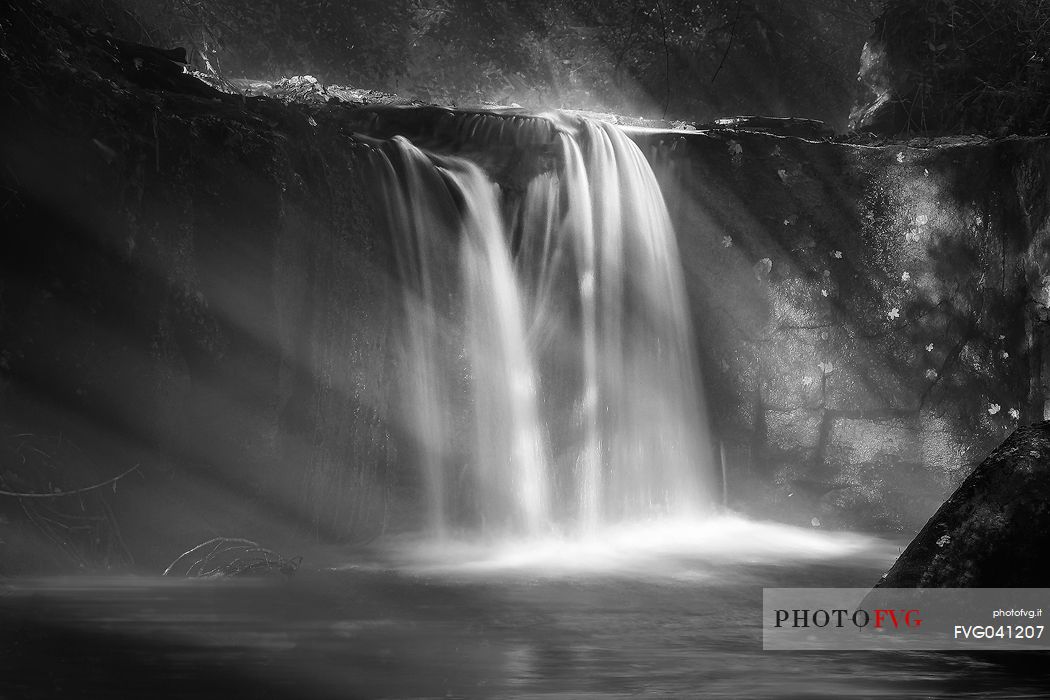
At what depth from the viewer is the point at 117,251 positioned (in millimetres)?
5402

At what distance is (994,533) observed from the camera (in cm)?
424

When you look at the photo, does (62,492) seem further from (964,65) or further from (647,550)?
(964,65)

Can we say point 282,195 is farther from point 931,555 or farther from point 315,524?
point 931,555

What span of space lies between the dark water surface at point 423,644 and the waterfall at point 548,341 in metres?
1.49

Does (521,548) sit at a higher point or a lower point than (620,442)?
lower

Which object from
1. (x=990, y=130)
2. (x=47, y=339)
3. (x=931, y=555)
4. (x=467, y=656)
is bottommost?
(x=467, y=656)

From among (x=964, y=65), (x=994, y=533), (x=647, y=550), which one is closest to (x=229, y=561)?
(x=647, y=550)

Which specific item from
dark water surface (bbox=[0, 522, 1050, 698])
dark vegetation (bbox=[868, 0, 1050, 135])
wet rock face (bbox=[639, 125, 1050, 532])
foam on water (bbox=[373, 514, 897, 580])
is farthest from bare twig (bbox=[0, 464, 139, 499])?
dark vegetation (bbox=[868, 0, 1050, 135])

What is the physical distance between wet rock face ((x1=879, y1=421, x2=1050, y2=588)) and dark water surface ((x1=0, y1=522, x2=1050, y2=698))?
0.45m

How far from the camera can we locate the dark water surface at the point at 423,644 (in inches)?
134

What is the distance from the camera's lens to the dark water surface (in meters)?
3.41

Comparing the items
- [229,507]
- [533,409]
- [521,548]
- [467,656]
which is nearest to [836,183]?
[533,409]

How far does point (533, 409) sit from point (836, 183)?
3253mm

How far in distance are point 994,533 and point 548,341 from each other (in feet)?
12.6
